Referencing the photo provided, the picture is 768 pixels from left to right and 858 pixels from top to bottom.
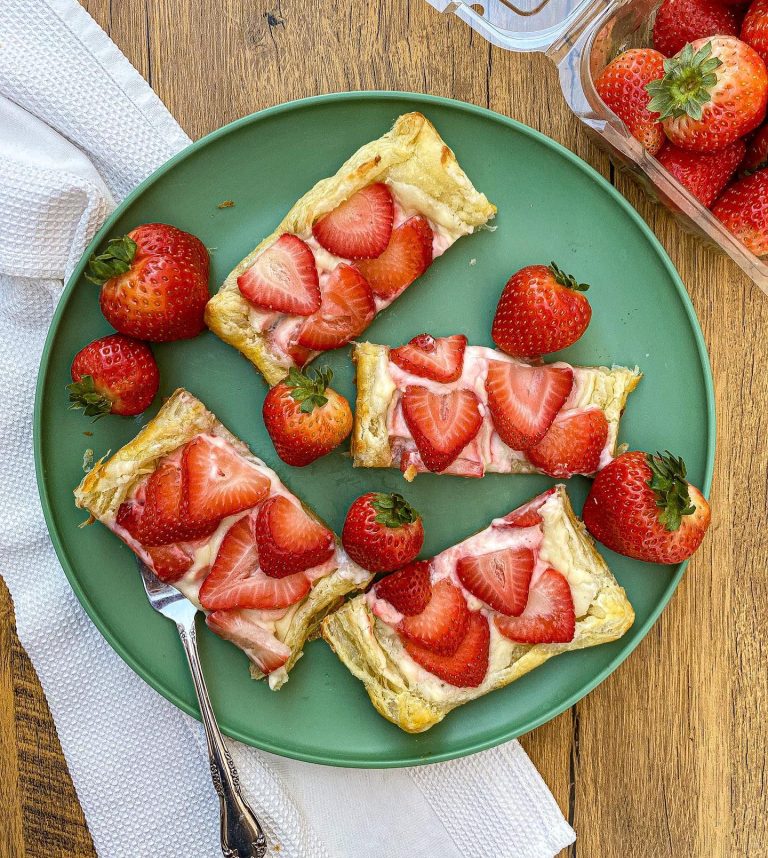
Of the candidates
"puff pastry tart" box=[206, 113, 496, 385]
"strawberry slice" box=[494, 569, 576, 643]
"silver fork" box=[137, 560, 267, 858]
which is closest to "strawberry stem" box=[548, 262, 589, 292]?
"puff pastry tart" box=[206, 113, 496, 385]

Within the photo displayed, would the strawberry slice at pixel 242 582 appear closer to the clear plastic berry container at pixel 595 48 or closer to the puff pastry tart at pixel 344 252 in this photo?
the puff pastry tart at pixel 344 252

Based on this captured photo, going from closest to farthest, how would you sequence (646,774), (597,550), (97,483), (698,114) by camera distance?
(698,114)
(97,483)
(597,550)
(646,774)

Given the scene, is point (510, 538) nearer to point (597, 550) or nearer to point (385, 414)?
point (597, 550)

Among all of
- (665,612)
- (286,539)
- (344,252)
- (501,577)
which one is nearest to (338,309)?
(344,252)

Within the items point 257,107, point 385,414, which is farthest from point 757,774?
point 257,107

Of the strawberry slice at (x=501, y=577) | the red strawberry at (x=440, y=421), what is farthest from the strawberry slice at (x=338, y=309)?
the strawberry slice at (x=501, y=577)
